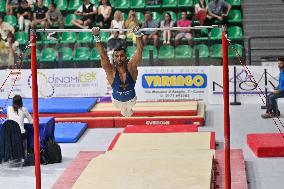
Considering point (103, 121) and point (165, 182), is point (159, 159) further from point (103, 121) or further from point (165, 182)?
point (103, 121)

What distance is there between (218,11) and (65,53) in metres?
4.57

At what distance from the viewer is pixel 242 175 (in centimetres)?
1138

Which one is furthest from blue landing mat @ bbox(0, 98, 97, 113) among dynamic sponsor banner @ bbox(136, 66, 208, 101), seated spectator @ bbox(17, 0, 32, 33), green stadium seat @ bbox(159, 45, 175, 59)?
seated spectator @ bbox(17, 0, 32, 33)

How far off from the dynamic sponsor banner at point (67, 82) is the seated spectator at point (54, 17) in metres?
2.05

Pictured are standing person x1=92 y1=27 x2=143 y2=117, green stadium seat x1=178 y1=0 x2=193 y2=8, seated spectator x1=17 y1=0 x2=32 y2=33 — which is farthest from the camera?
green stadium seat x1=178 y1=0 x2=193 y2=8

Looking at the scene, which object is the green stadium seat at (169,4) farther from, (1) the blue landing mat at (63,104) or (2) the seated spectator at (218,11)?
(1) the blue landing mat at (63,104)

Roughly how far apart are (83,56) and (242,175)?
806 cm

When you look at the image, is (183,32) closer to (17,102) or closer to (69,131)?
(69,131)

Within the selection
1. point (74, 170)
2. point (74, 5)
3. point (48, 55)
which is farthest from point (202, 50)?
point (74, 170)

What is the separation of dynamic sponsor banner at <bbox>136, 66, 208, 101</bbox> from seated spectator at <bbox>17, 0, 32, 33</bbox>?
427 cm

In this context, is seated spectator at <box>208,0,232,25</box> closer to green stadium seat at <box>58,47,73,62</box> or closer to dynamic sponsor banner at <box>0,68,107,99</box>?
dynamic sponsor banner at <box>0,68,107,99</box>

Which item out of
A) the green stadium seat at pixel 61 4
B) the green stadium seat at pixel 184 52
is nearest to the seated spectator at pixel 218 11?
the green stadium seat at pixel 184 52

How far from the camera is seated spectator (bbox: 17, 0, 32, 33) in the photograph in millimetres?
20359

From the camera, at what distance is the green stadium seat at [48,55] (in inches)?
712
